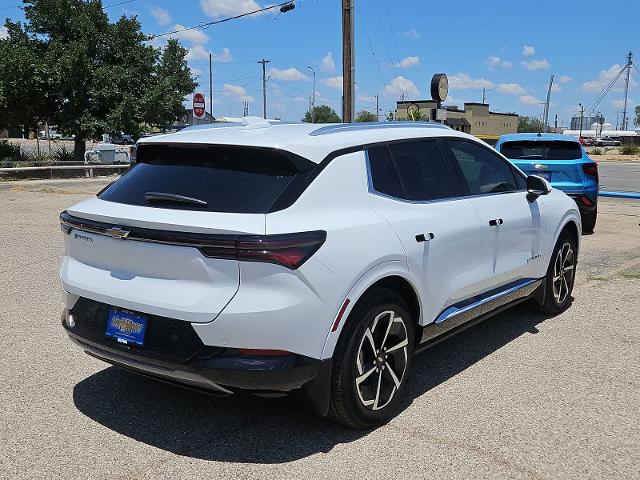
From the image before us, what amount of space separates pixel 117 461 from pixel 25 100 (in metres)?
26.3

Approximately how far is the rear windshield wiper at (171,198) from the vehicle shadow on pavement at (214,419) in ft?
4.33

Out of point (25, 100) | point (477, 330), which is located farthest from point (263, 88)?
point (477, 330)

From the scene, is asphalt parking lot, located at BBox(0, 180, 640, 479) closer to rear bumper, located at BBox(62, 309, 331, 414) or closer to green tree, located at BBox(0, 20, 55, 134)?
rear bumper, located at BBox(62, 309, 331, 414)

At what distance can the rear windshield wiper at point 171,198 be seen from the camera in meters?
3.27

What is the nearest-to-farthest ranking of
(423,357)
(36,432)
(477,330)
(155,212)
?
(155,212), (36,432), (423,357), (477,330)

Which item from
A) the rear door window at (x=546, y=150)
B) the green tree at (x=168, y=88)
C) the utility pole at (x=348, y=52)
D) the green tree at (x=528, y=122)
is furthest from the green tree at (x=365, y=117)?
the rear door window at (x=546, y=150)

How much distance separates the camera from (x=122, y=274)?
3.38m

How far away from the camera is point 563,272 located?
601 centimetres

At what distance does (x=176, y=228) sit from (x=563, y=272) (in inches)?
166

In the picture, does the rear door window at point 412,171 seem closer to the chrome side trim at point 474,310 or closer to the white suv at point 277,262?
the white suv at point 277,262

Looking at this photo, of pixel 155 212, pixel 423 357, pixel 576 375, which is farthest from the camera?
pixel 423 357

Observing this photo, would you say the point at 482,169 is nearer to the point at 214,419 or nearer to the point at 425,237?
the point at 425,237

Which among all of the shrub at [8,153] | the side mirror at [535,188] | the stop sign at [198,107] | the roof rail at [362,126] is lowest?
the shrub at [8,153]

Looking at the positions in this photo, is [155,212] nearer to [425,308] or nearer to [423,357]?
[425,308]
